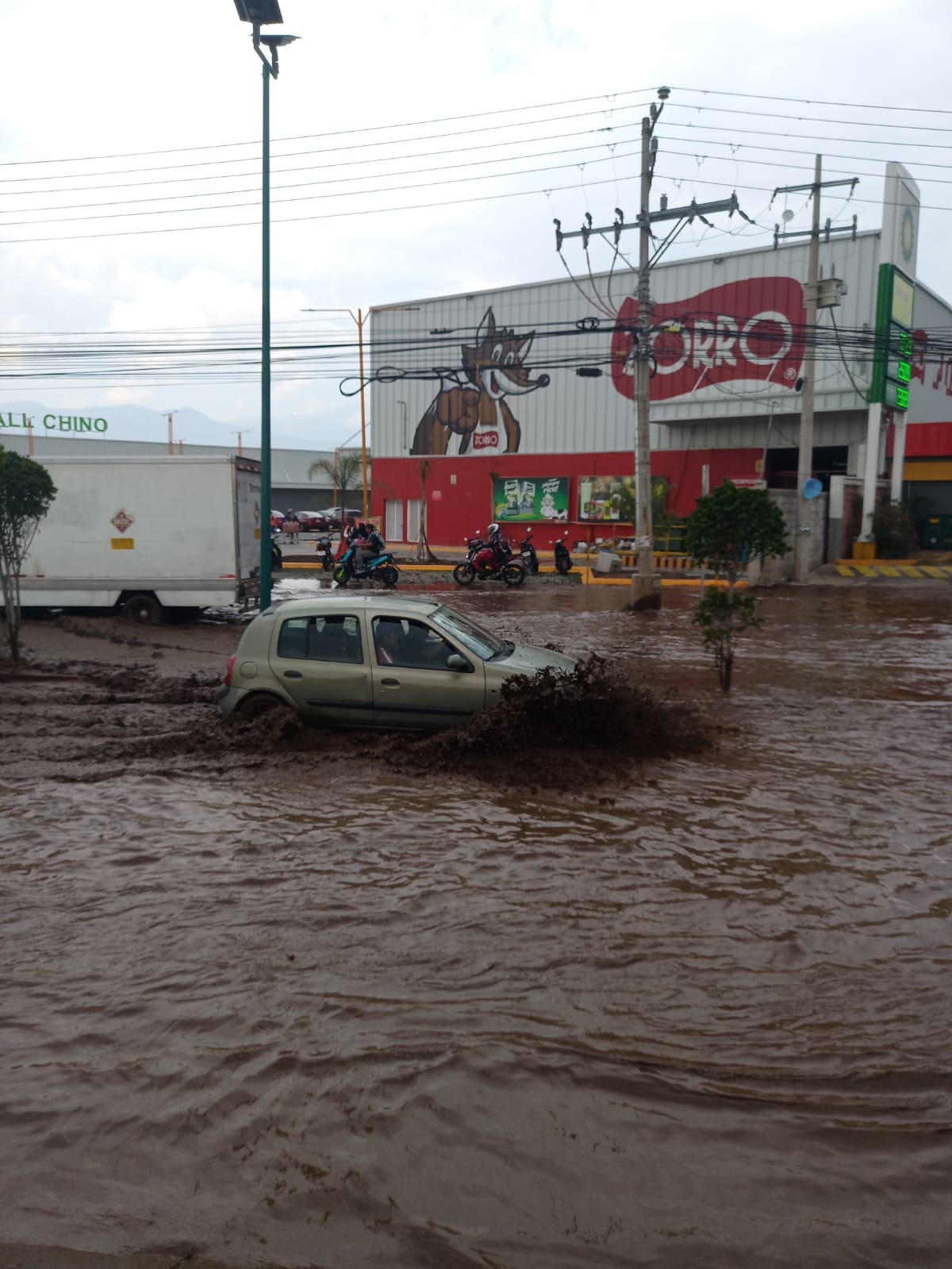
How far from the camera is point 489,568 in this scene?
2528 centimetres

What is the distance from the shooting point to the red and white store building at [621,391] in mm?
32281

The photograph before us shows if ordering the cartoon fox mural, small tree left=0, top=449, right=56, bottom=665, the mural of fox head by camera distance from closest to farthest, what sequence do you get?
small tree left=0, top=449, right=56, bottom=665
the mural of fox head
the cartoon fox mural

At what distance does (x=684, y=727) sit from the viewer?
362 inches

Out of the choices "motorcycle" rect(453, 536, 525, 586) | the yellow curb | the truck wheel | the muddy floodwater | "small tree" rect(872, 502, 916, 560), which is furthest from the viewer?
"small tree" rect(872, 502, 916, 560)

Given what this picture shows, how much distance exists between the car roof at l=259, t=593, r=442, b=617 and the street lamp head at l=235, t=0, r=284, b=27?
10693 millimetres

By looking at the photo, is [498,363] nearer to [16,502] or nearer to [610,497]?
[610,497]

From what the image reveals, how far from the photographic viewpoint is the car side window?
8.44 meters

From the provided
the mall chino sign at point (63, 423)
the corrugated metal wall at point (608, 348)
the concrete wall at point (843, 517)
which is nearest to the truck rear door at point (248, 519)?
the corrugated metal wall at point (608, 348)

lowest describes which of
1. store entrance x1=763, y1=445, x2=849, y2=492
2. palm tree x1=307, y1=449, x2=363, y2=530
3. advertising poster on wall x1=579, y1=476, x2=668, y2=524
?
advertising poster on wall x1=579, y1=476, x2=668, y2=524

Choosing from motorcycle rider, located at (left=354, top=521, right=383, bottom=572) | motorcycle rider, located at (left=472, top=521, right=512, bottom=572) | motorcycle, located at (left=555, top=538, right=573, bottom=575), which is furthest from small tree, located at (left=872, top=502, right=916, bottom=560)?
motorcycle rider, located at (left=354, top=521, right=383, bottom=572)

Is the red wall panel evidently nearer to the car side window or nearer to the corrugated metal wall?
the corrugated metal wall

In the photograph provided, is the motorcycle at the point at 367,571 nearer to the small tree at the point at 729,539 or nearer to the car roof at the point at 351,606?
the small tree at the point at 729,539

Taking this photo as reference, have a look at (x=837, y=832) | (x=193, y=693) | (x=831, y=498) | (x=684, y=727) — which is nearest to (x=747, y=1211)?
(x=837, y=832)

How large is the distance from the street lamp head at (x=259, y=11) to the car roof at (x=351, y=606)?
35.1ft
